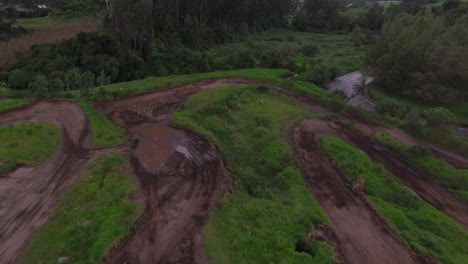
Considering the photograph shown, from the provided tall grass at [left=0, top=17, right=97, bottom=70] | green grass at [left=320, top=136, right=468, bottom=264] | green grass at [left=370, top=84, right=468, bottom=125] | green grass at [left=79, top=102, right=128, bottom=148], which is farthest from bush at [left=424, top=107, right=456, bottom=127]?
tall grass at [left=0, top=17, right=97, bottom=70]

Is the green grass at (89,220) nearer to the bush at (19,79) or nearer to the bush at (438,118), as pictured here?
the bush at (19,79)

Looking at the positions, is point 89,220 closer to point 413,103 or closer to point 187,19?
point 413,103

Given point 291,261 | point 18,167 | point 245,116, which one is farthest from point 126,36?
point 291,261

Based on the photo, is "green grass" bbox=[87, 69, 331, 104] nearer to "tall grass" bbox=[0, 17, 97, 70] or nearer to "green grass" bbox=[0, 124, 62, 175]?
"green grass" bbox=[0, 124, 62, 175]

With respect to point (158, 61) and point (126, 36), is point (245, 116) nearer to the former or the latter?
point (158, 61)

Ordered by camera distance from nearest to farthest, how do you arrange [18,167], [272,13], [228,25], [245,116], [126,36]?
[18,167] < [245,116] < [126,36] < [228,25] < [272,13]

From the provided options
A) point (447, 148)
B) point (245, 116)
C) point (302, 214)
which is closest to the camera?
point (302, 214)

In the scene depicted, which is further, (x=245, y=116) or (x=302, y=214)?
(x=245, y=116)

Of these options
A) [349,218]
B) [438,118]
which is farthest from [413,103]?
[349,218]

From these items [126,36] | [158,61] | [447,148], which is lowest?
[447,148]
